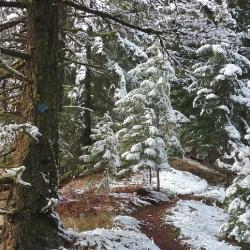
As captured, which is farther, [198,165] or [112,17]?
[198,165]

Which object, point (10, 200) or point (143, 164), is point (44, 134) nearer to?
point (10, 200)

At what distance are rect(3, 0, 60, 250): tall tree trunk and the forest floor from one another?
1.30 metres

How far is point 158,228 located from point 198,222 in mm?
1516

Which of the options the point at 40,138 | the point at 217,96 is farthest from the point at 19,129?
the point at 217,96

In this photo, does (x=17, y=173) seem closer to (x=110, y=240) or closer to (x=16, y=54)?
(x=16, y=54)

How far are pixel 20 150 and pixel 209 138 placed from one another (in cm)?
1372

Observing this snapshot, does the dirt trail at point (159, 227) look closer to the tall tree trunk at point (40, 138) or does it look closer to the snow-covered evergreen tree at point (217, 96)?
the snow-covered evergreen tree at point (217, 96)

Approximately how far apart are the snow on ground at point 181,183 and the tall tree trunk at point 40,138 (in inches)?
422

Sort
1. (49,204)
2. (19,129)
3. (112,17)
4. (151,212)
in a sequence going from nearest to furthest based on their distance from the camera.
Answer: (19,129) < (49,204) < (112,17) < (151,212)

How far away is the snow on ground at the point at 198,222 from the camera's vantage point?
10734 millimetres

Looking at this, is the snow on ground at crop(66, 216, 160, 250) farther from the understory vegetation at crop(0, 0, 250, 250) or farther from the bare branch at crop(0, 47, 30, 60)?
the bare branch at crop(0, 47, 30, 60)

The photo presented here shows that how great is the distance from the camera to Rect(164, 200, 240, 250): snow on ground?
35.2 ft

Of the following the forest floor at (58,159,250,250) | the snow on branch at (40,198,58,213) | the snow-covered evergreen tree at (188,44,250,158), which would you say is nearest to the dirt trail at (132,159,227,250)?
the forest floor at (58,159,250,250)

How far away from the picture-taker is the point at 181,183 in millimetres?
18312
